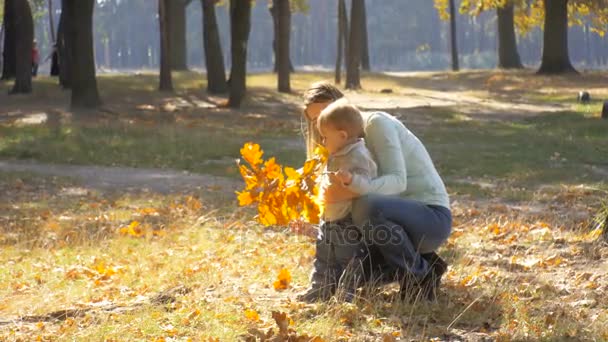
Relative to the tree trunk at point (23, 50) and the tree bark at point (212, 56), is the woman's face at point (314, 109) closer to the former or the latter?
the tree trunk at point (23, 50)

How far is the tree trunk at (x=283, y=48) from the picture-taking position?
31.4 meters

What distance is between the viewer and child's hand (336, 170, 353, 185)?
5.24m

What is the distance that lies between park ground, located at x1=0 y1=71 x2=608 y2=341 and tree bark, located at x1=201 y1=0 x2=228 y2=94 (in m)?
7.61

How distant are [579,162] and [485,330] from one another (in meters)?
10.1

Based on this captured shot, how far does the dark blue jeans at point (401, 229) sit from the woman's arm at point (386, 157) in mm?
103

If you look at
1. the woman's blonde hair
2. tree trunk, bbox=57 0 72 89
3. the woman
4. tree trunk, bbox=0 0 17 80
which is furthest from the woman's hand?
tree trunk, bbox=0 0 17 80

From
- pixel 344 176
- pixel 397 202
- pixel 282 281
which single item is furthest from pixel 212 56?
pixel 344 176

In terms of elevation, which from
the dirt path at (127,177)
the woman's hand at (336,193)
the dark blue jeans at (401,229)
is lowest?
the dirt path at (127,177)

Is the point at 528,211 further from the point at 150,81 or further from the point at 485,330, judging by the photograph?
the point at 150,81

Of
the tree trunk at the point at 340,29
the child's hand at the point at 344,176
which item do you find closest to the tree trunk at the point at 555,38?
the tree trunk at the point at 340,29

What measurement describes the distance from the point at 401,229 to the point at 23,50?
23.2 metres

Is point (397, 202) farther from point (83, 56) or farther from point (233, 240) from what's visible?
point (83, 56)

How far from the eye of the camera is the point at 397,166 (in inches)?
216

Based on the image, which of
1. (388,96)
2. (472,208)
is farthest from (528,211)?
(388,96)
